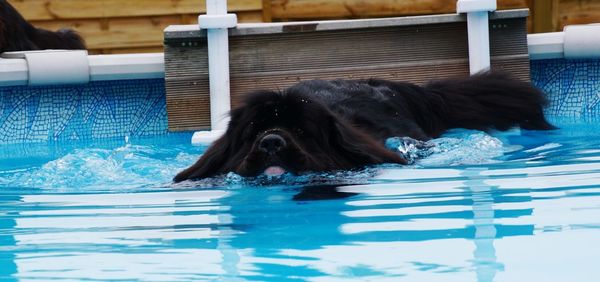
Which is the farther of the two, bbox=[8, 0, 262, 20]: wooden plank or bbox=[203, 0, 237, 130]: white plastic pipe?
bbox=[8, 0, 262, 20]: wooden plank

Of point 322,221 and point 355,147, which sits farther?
point 355,147

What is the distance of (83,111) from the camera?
6590mm

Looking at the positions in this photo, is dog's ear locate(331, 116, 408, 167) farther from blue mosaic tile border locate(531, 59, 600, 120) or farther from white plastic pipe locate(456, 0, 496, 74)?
blue mosaic tile border locate(531, 59, 600, 120)

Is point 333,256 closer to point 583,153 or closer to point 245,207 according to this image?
point 245,207

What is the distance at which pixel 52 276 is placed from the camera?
281cm

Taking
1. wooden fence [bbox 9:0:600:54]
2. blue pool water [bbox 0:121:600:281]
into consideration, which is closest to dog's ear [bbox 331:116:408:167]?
blue pool water [bbox 0:121:600:281]

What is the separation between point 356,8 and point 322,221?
24.4 feet

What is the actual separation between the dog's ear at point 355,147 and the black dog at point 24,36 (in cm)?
350

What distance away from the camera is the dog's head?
164 inches

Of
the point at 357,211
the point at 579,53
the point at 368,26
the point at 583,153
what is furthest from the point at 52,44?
the point at 357,211

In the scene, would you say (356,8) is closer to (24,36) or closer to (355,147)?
(24,36)

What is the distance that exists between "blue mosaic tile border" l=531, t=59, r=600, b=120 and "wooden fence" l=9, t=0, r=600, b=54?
12.7 ft

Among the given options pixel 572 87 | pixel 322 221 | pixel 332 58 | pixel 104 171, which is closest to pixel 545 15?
pixel 572 87

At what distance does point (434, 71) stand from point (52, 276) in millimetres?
3974
